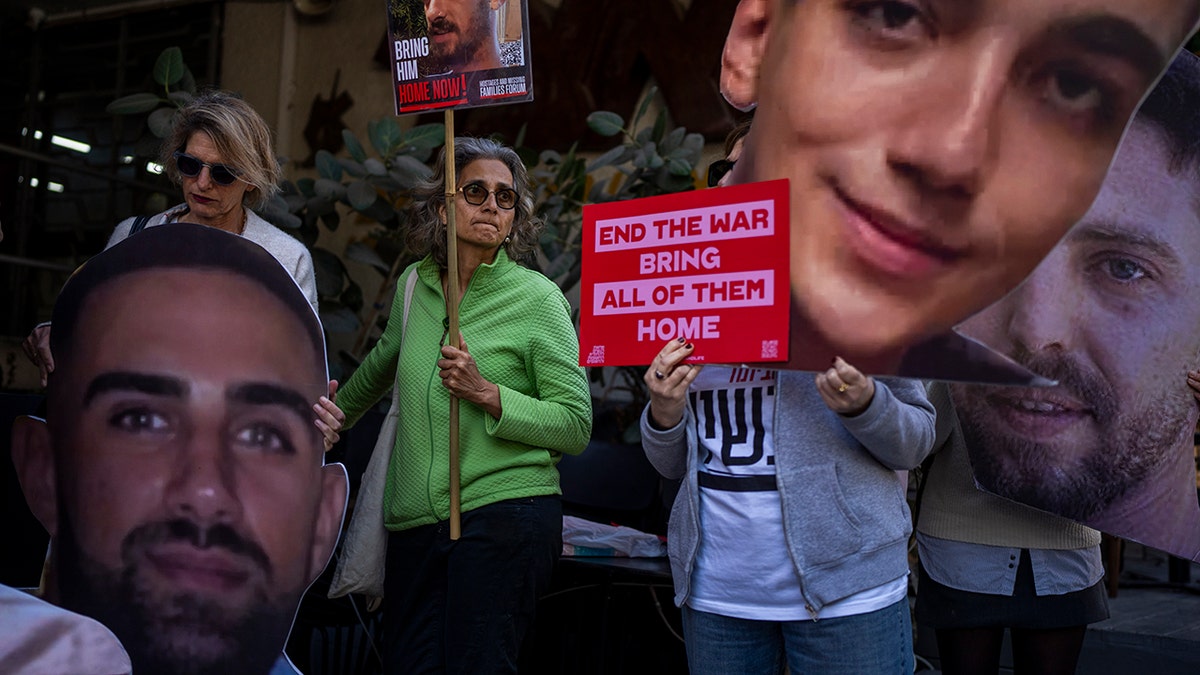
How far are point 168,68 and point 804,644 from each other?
11.3 ft

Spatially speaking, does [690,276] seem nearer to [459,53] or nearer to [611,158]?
[459,53]

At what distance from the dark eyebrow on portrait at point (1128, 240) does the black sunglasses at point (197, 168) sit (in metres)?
1.72

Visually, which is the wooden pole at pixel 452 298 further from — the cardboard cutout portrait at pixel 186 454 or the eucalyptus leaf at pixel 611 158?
the eucalyptus leaf at pixel 611 158

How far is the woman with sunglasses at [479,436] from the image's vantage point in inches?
92.3

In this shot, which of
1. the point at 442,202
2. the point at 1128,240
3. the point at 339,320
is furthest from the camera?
the point at 339,320

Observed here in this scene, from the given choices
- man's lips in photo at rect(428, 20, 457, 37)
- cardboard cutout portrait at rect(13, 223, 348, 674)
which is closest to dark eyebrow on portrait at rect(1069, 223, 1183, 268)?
man's lips in photo at rect(428, 20, 457, 37)

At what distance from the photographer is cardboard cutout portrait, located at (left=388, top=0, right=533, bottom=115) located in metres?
2.41

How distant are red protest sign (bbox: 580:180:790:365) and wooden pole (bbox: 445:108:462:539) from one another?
14.0 inches

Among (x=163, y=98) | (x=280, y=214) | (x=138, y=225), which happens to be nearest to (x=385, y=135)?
(x=280, y=214)

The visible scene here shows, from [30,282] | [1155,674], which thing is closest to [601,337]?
[1155,674]

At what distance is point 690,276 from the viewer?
2.02m

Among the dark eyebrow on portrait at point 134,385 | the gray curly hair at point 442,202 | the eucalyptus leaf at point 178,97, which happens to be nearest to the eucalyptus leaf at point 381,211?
the eucalyptus leaf at point 178,97

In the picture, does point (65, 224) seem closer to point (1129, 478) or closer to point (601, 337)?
point (601, 337)

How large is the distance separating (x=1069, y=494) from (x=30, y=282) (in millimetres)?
5741
